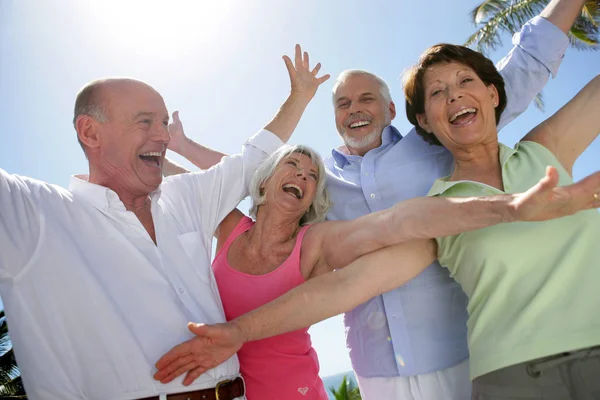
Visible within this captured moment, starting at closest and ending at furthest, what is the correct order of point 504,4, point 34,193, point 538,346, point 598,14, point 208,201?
point 538,346
point 34,193
point 208,201
point 598,14
point 504,4

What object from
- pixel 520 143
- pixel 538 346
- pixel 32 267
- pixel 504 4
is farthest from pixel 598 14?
pixel 32 267

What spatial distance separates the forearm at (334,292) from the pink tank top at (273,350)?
441mm

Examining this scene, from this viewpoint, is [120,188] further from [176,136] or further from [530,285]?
[530,285]

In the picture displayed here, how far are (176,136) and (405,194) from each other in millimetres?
2488

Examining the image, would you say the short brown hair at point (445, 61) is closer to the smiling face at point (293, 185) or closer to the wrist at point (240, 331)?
the smiling face at point (293, 185)

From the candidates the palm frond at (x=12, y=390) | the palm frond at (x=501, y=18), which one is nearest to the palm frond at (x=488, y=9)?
the palm frond at (x=501, y=18)

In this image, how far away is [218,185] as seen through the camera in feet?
11.1

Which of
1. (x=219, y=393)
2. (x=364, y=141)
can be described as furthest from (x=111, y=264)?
(x=364, y=141)

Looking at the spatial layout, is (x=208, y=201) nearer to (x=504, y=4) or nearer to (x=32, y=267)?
(x=32, y=267)

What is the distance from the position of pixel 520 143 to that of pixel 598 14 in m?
14.9

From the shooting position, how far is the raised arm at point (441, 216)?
76.0 inches

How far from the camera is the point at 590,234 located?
7.39 feet

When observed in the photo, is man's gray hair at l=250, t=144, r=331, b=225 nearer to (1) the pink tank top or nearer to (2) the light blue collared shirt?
(2) the light blue collared shirt

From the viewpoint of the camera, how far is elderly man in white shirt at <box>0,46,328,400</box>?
2307mm
